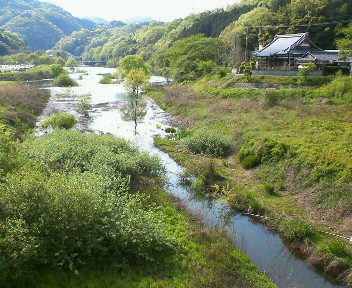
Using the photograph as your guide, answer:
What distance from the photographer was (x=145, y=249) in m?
13.2

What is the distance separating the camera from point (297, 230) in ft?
51.4

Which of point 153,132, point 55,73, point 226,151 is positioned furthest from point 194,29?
point 226,151

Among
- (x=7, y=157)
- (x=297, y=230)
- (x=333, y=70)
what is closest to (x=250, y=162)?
(x=297, y=230)

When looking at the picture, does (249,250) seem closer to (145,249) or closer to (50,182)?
(145,249)

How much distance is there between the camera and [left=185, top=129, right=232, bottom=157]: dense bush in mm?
28047

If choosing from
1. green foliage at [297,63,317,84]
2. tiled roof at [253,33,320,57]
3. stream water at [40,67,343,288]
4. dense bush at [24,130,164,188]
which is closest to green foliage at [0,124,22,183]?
dense bush at [24,130,164,188]

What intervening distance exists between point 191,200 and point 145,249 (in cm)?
788

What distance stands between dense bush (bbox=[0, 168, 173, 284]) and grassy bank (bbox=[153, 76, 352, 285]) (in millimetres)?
7225

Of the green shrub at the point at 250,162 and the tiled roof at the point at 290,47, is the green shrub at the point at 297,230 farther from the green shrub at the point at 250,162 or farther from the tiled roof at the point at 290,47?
the tiled roof at the point at 290,47

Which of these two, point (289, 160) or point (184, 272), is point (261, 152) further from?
point (184, 272)

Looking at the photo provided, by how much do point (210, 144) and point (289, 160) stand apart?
7.67 meters

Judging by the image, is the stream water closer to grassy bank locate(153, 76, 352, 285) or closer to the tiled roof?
grassy bank locate(153, 76, 352, 285)

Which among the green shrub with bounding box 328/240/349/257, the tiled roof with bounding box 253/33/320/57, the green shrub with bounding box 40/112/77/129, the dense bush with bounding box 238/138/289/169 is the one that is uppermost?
the tiled roof with bounding box 253/33/320/57

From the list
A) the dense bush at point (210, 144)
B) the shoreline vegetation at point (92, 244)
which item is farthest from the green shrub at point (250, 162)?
the shoreline vegetation at point (92, 244)
